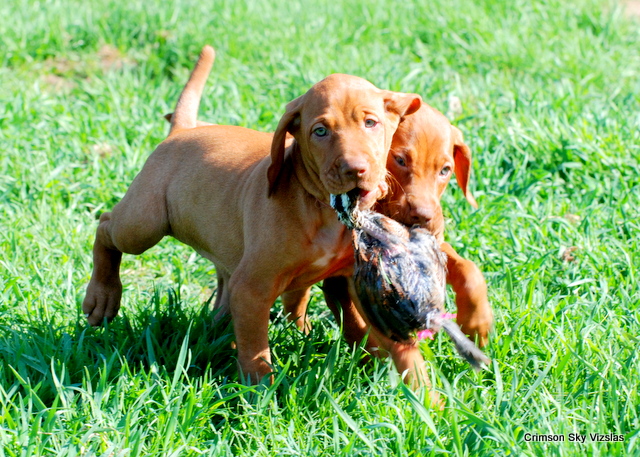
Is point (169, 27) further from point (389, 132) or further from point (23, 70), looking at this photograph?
point (389, 132)

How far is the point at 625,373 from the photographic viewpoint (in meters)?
3.38

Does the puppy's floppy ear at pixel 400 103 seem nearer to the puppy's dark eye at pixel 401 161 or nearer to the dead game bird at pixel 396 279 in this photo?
the puppy's dark eye at pixel 401 161

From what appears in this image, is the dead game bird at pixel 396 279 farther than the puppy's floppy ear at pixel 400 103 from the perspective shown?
No

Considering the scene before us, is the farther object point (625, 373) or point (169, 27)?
point (169, 27)

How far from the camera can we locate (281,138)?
11.4 ft

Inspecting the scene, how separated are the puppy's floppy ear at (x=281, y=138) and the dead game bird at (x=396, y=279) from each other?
323mm

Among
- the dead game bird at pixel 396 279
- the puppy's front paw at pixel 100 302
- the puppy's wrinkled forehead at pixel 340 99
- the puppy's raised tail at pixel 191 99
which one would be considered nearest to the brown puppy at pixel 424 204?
the dead game bird at pixel 396 279

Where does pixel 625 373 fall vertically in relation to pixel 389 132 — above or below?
below

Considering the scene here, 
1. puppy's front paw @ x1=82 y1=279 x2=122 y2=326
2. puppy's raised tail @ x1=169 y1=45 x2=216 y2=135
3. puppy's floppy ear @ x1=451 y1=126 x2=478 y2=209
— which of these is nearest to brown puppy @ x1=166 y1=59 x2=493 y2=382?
puppy's floppy ear @ x1=451 y1=126 x2=478 y2=209

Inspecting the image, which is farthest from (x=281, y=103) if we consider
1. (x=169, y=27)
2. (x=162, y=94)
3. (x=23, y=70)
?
(x=23, y=70)

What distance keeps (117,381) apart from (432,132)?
172cm

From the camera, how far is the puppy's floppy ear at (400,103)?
351cm

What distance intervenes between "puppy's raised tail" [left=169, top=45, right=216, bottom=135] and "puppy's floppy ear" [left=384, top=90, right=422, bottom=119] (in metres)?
1.52

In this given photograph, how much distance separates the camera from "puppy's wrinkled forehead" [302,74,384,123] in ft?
10.8
